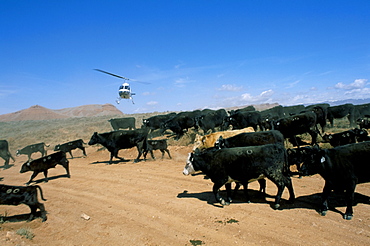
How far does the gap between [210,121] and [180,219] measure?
16.1 meters

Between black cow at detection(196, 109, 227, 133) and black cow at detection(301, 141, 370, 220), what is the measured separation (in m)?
14.7

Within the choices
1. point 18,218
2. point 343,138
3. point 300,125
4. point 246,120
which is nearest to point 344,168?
point 343,138

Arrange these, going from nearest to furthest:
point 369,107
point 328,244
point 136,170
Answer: point 328,244 < point 136,170 < point 369,107

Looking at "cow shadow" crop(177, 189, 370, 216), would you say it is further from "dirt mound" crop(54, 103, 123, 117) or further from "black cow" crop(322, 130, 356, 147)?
"dirt mound" crop(54, 103, 123, 117)

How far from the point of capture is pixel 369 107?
83.0 ft

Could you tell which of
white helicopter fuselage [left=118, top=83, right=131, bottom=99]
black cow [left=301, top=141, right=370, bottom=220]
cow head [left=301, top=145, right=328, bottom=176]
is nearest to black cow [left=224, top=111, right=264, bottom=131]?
cow head [left=301, top=145, right=328, bottom=176]

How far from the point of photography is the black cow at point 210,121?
22438 millimetres

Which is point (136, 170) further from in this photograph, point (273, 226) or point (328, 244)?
point (328, 244)

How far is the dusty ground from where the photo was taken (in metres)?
6.02

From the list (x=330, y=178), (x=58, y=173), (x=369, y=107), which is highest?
(x=369, y=107)

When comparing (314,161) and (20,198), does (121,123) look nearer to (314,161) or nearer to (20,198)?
(20,198)

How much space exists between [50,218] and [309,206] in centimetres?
793

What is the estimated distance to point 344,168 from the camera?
23.2 ft

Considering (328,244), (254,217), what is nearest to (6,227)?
(254,217)
